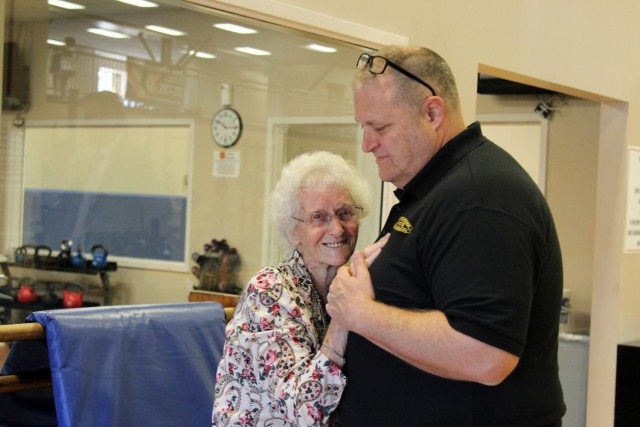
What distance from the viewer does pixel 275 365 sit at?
1.75 meters

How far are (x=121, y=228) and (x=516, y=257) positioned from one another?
190 inches

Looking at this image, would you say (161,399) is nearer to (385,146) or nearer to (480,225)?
(385,146)

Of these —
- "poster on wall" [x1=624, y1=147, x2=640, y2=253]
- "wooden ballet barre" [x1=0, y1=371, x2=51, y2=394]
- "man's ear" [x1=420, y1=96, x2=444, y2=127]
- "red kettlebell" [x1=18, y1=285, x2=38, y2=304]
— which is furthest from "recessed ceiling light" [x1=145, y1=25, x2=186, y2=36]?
"man's ear" [x1=420, y1=96, x2=444, y2=127]

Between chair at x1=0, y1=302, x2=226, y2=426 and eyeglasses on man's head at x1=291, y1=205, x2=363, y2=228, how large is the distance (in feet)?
2.41

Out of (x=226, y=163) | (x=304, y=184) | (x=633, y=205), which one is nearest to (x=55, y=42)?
(x=226, y=163)

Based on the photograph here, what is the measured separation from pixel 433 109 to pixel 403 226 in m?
0.25

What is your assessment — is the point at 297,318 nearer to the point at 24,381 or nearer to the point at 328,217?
the point at 328,217

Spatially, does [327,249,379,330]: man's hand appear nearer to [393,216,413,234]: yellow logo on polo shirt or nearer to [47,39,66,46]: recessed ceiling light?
[393,216,413,234]: yellow logo on polo shirt

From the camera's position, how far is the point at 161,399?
8.15ft

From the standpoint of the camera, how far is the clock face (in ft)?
20.6

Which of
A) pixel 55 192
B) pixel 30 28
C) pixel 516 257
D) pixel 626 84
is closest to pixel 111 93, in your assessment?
pixel 55 192

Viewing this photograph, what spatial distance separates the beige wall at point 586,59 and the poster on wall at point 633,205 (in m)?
0.06

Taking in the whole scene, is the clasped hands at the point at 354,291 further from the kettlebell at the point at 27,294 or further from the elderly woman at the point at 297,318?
the kettlebell at the point at 27,294

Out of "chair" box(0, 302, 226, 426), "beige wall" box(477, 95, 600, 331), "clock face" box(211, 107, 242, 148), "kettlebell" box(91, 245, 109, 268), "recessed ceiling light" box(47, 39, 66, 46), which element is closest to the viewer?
"chair" box(0, 302, 226, 426)
